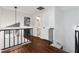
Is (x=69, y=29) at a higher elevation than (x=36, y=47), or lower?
higher

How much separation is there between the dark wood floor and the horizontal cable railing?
0.08m

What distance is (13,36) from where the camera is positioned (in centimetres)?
146

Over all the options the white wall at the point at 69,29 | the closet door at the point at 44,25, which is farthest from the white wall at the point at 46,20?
the white wall at the point at 69,29

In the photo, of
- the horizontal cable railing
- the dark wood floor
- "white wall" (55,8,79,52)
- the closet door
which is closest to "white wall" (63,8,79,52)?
"white wall" (55,8,79,52)

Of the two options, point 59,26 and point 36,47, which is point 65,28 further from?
point 36,47

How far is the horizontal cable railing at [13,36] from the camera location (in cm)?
141

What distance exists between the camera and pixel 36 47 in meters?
1.45

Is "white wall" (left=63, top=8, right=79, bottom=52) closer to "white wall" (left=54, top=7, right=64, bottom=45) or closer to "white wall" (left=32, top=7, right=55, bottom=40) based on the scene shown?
"white wall" (left=54, top=7, right=64, bottom=45)

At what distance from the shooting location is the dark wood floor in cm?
141

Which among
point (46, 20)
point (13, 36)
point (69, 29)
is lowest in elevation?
point (13, 36)

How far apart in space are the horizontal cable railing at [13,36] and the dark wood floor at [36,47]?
0.25ft

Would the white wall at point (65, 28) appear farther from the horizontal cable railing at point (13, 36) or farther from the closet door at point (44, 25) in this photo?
the horizontal cable railing at point (13, 36)

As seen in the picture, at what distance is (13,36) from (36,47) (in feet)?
1.36

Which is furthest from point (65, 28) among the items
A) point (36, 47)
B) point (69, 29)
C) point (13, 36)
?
point (13, 36)
